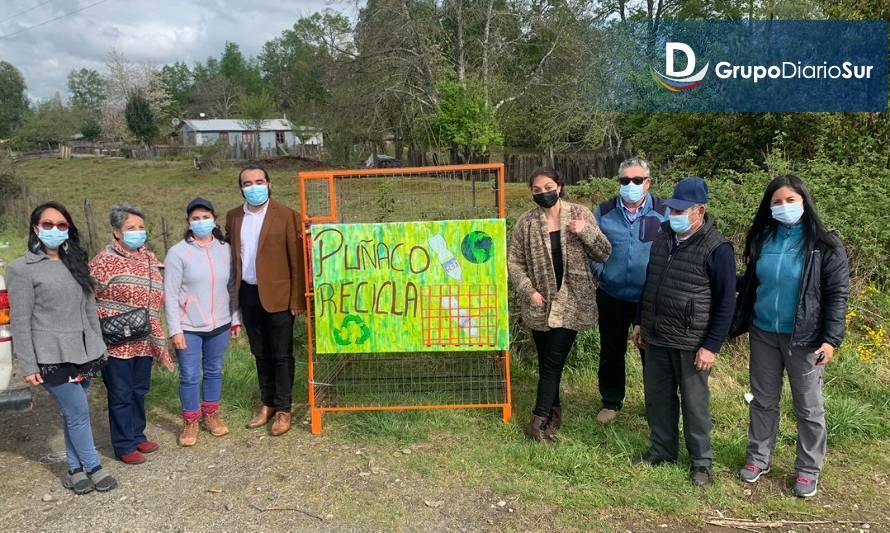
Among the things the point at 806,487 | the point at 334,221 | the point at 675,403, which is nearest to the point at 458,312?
the point at 334,221

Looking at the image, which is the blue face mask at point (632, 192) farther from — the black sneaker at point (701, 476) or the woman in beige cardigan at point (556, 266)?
the black sneaker at point (701, 476)

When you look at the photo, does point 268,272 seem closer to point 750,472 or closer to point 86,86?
point 750,472

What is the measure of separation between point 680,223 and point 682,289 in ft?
1.17

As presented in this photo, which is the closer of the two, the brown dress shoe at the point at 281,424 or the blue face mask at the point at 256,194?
the blue face mask at the point at 256,194

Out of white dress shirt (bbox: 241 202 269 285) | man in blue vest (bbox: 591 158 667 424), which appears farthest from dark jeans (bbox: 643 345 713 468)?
white dress shirt (bbox: 241 202 269 285)

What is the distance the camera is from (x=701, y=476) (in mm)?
3621

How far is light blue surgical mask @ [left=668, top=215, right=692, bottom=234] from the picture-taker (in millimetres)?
3410

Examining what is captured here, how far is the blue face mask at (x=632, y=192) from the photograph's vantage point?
4.02 metres

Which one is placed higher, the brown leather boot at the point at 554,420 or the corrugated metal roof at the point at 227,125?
the corrugated metal roof at the point at 227,125

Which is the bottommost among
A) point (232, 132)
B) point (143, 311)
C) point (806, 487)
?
point (806, 487)

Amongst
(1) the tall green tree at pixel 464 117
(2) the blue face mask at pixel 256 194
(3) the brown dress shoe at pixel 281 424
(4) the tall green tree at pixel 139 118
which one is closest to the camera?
(2) the blue face mask at pixel 256 194

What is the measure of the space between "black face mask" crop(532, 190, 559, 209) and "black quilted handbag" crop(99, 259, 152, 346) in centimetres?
255

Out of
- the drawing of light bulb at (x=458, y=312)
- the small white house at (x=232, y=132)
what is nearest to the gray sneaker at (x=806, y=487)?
the drawing of light bulb at (x=458, y=312)

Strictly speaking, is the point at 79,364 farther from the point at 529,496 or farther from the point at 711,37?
the point at 711,37
